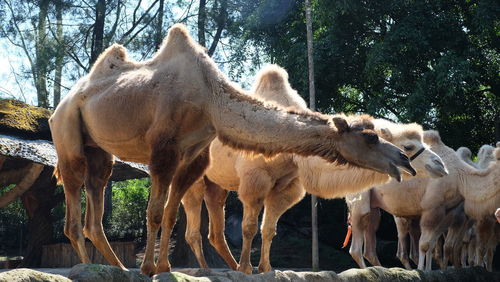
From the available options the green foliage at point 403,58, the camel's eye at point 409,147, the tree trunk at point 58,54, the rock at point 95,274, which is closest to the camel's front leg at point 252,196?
the camel's eye at point 409,147

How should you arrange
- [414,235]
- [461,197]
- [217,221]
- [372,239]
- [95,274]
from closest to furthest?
[95,274] < [217,221] < [461,197] < [372,239] < [414,235]

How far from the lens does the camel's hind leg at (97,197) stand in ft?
21.2

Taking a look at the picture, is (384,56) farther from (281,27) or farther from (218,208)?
(218,208)

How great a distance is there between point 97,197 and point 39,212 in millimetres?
7536

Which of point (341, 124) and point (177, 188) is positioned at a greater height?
point (341, 124)

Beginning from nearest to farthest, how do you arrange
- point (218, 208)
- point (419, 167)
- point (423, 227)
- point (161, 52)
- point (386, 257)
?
1. point (161, 52)
2. point (419, 167)
3. point (218, 208)
4. point (423, 227)
5. point (386, 257)

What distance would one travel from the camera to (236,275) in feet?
17.1

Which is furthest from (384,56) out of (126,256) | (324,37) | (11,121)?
(11,121)

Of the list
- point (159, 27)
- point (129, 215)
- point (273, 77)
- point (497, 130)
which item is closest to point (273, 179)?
point (273, 77)

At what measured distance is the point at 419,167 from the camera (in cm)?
802

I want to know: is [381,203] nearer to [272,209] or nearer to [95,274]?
[272,209]

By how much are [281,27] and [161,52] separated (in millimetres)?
10879

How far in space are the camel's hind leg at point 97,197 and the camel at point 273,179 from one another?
4.13 feet

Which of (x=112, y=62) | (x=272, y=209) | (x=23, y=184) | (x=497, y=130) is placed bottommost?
(x=272, y=209)
